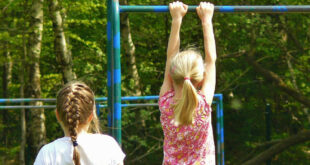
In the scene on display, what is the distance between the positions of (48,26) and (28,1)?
0.63m

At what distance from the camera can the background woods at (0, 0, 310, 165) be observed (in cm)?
710

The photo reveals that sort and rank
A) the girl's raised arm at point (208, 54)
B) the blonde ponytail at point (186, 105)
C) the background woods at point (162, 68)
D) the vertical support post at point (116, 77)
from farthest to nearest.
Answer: the background woods at point (162, 68) < the vertical support post at point (116, 77) < the girl's raised arm at point (208, 54) < the blonde ponytail at point (186, 105)

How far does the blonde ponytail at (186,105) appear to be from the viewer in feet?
6.08

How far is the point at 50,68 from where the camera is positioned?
1062cm

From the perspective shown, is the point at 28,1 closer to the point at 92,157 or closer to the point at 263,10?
the point at 263,10

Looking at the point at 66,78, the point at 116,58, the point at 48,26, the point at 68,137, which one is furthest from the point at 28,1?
the point at 68,137

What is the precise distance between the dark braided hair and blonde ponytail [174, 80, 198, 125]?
0.33m

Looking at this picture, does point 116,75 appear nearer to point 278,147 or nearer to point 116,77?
point 116,77

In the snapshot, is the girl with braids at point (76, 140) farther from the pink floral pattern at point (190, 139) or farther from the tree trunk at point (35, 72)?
the tree trunk at point (35, 72)

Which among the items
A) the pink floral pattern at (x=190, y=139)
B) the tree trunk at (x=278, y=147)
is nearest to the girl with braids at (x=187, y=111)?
the pink floral pattern at (x=190, y=139)

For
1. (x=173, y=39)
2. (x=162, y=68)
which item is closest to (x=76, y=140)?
(x=173, y=39)

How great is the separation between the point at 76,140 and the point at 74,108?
0.36 ft

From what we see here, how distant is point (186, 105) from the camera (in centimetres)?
189

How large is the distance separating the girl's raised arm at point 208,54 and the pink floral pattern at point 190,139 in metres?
0.04
